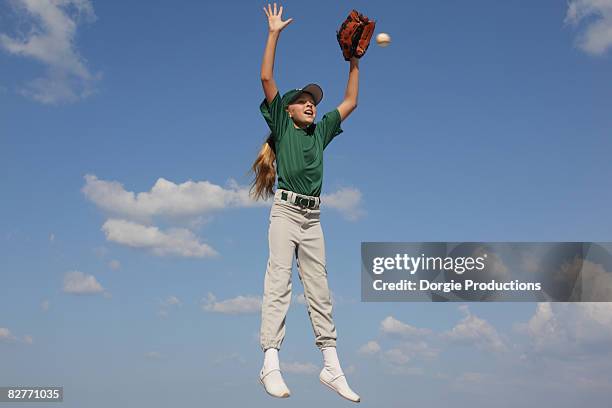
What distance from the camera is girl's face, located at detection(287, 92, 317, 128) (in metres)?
8.77

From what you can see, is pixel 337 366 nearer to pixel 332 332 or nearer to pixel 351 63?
pixel 332 332

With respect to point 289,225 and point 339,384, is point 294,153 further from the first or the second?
point 339,384

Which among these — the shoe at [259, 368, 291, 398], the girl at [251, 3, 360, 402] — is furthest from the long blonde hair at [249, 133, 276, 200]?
the shoe at [259, 368, 291, 398]

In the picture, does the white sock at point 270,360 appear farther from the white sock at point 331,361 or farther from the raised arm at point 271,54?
the raised arm at point 271,54

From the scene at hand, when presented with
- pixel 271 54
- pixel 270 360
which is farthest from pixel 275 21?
pixel 270 360

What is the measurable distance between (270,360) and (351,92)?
3.65 m

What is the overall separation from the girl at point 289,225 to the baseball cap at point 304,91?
0.14 feet

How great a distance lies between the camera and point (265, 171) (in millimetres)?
8711

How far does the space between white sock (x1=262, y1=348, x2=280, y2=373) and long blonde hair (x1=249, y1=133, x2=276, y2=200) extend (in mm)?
1916

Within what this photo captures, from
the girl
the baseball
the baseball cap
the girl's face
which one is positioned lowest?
the girl

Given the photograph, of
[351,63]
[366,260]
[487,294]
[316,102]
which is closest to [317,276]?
[316,102]

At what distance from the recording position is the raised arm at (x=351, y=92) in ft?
30.2

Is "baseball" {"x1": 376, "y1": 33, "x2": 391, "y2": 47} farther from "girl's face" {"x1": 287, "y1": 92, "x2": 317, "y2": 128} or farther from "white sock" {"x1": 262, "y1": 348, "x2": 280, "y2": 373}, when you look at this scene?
"white sock" {"x1": 262, "y1": 348, "x2": 280, "y2": 373}

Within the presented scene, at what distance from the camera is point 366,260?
1383cm
